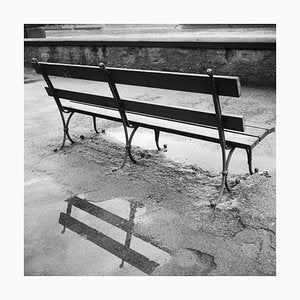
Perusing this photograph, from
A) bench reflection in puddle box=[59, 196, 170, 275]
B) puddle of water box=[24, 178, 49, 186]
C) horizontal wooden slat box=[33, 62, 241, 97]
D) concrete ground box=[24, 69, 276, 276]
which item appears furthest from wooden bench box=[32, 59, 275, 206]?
puddle of water box=[24, 178, 49, 186]

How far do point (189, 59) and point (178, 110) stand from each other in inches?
187

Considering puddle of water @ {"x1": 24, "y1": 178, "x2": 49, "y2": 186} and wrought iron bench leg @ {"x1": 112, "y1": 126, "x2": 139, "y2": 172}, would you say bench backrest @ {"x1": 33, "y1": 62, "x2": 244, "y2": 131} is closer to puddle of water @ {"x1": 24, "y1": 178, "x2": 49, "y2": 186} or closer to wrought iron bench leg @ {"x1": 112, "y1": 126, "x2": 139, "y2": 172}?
wrought iron bench leg @ {"x1": 112, "y1": 126, "x2": 139, "y2": 172}

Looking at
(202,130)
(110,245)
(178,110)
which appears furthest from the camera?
(202,130)

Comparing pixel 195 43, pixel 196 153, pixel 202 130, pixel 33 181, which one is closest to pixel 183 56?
pixel 195 43

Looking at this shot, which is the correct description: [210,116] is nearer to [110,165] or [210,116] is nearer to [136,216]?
[136,216]

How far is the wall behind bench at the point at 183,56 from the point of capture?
7.29 metres

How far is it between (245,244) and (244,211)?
0.47 meters

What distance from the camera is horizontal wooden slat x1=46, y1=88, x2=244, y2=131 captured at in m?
3.27

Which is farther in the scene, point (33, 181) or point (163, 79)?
point (33, 181)

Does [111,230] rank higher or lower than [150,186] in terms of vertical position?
lower

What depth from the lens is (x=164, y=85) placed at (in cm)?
342

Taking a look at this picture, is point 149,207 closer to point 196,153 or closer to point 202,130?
point 202,130

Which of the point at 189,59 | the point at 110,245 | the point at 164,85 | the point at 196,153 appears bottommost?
the point at 110,245

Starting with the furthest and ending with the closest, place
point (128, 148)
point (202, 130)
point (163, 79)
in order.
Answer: point (128, 148) < point (202, 130) < point (163, 79)
